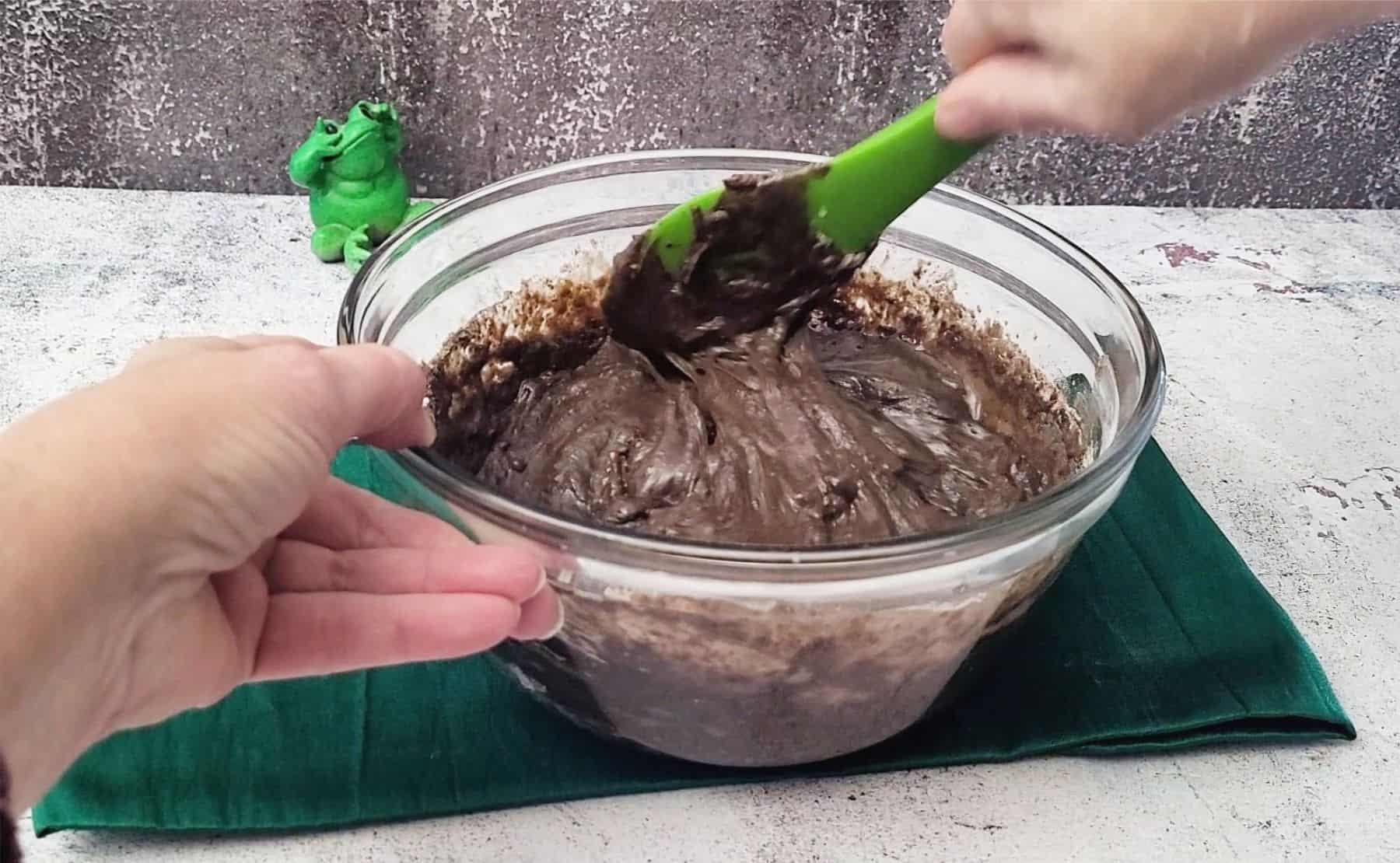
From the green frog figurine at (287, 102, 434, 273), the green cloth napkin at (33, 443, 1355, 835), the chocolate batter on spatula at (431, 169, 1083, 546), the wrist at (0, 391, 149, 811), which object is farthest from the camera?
the green frog figurine at (287, 102, 434, 273)

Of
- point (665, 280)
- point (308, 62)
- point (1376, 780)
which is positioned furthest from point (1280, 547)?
point (308, 62)

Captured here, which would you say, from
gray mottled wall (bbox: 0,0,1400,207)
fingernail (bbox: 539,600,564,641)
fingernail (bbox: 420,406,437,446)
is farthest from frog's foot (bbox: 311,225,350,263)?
fingernail (bbox: 539,600,564,641)

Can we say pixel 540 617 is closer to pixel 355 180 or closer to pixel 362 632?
pixel 362 632

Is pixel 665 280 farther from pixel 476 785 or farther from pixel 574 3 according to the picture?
pixel 574 3

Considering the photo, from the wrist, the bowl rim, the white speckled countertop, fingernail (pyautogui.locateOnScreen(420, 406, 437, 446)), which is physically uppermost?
the wrist

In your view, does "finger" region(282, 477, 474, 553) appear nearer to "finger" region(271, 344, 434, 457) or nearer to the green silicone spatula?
"finger" region(271, 344, 434, 457)

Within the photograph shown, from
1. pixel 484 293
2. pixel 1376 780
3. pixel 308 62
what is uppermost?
pixel 308 62

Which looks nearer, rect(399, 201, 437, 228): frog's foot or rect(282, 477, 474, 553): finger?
rect(282, 477, 474, 553): finger
